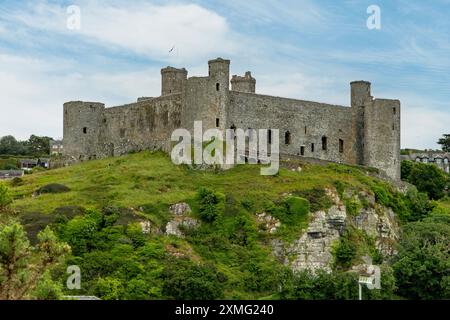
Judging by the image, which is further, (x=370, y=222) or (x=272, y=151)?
(x=272, y=151)

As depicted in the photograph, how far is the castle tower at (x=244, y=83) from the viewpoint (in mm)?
84750

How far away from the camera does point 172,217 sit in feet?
208

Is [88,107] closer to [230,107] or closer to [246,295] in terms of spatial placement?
[230,107]

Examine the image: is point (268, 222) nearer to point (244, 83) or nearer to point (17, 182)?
point (17, 182)

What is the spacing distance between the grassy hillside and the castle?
389 cm

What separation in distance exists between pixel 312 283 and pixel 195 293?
6.28 meters

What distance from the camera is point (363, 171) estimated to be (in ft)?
253

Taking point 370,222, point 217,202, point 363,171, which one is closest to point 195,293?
point 217,202

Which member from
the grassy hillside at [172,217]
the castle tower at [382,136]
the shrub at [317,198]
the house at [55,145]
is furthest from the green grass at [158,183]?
the house at [55,145]

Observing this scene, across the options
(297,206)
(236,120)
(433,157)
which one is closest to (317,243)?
(297,206)

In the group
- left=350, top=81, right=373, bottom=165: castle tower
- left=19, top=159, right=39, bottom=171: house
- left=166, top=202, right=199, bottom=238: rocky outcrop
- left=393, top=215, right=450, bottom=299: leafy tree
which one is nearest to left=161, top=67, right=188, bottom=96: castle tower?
left=350, top=81, right=373, bottom=165: castle tower

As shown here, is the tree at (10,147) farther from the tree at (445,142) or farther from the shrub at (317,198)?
the shrub at (317,198)

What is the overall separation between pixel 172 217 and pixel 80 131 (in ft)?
77.5

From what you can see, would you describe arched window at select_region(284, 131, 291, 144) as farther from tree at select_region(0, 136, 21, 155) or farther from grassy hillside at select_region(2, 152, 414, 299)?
tree at select_region(0, 136, 21, 155)
